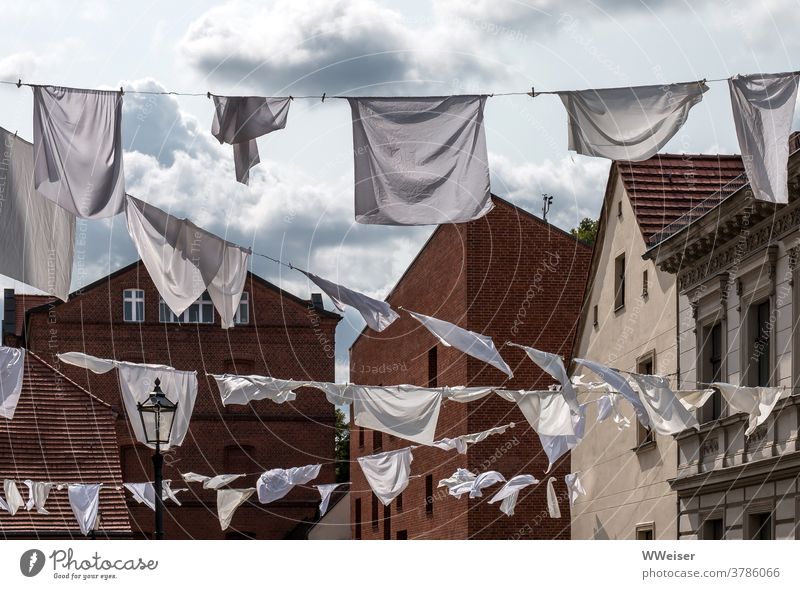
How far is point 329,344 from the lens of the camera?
2404 inches

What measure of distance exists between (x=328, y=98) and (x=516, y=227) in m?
24.6

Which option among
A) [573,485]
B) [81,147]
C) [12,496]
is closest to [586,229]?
[573,485]

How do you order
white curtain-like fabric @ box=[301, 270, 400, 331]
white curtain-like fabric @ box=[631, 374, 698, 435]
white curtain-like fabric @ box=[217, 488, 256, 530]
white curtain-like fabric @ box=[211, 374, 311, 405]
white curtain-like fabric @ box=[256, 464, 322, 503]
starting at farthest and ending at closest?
white curtain-like fabric @ box=[217, 488, 256, 530] < white curtain-like fabric @ box=[256, 464, 322, 503] < white curtain-like fabric @ box=[211, 374, 311, 405] < white curtain-like fabric @ box=[631, 374, 698, 435] < white curtain-like fabric @ box=[301, 270, 400, 331]

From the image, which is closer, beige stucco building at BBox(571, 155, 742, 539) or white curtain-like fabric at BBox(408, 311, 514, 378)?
white curtain-like fabric at BBox(408, 311, 514, 378)

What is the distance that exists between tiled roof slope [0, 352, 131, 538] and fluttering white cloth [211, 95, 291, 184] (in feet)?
55.2

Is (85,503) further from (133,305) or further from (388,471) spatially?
(133,305)

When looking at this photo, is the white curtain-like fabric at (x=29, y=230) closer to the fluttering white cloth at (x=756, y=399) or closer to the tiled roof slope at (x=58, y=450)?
the fluttering white cloth at (x=756, y=399)

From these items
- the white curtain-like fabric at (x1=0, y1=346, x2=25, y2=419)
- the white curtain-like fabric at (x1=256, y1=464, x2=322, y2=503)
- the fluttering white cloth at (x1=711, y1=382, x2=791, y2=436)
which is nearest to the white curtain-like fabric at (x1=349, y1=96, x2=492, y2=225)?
the fluttering white cloth at (x1=711, y1=382, x2=791, y2=436)

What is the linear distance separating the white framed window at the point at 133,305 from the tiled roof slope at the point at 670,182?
104 feet

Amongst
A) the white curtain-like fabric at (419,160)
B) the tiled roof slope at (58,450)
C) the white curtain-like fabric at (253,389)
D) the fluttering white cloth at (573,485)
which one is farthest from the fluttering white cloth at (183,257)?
the fluttering white cloth at (573,485)

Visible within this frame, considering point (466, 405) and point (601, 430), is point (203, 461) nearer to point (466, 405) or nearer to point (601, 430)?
point (466, 405)

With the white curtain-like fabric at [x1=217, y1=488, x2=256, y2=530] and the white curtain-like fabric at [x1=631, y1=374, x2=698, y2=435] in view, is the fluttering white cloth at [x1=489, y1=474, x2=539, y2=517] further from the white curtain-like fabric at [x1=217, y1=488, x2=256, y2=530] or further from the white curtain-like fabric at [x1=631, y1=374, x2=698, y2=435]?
the white curtain-like fabric at [x1=631, y1=374, x2=698, y2=435]

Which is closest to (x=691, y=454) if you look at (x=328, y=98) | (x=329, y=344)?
(x=328, y=98)

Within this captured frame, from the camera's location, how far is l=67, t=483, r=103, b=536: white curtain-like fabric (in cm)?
3038
